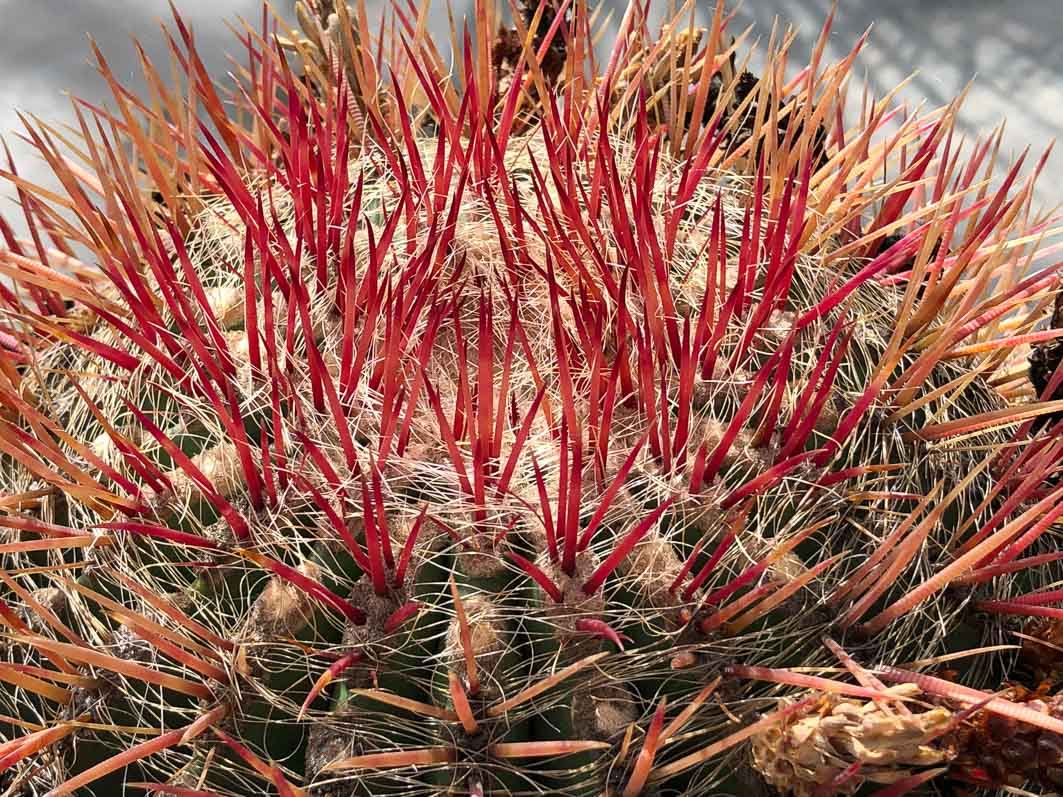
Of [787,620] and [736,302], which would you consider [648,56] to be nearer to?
[736,302]

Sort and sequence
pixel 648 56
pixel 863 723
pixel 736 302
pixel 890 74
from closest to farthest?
1. pixel 863 723
2. pixel 736 302
3. pixel 648 56
4. pixel 890 74

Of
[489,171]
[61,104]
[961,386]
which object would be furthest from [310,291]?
[61,104]

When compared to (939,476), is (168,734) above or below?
below

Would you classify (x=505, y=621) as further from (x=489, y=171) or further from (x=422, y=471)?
(x=489, y=171)

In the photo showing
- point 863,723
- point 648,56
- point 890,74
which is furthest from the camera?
point 890,74

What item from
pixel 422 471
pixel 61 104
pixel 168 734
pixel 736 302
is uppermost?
pixel 736 302

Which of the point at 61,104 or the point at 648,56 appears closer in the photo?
the point at 648,56
